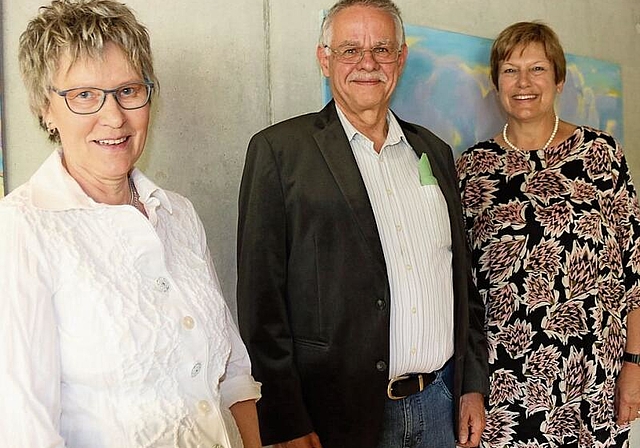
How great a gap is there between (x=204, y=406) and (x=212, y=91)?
1.09 meters

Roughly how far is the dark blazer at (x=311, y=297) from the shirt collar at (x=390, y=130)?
154 millimetres

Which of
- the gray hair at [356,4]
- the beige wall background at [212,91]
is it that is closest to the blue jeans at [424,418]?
the beige wall background at [212,91]

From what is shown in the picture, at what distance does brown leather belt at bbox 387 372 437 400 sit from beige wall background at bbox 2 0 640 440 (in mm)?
581

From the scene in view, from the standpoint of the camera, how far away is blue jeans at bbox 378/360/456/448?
2.08 meters

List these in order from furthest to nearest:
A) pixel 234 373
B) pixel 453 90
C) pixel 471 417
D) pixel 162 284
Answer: pixel 453 90, pixel 471 417, pixel 234 373, pixel 162 284

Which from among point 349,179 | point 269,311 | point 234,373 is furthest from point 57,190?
point 349,179

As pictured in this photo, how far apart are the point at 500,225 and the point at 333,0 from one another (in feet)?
3.03

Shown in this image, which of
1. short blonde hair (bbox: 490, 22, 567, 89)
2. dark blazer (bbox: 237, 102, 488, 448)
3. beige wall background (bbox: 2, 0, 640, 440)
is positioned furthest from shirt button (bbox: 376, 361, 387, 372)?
short blonde hair (bbox: 490, 22, 567, 89)

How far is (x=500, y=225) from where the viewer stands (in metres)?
2.57

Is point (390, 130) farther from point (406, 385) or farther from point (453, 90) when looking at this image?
point (453, 90)

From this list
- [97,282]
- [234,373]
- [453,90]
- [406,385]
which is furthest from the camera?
[453,90]

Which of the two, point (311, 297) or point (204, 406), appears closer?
point (204, 406)

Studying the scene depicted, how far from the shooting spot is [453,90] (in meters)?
3.00

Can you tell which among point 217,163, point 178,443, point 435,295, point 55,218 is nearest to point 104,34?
point 55,218
